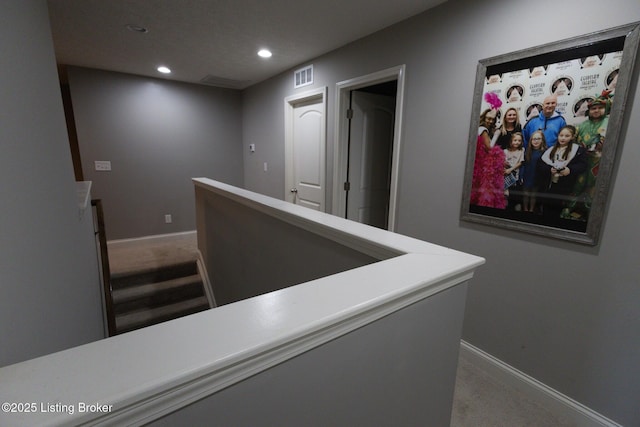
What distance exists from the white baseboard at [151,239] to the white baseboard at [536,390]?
402cm

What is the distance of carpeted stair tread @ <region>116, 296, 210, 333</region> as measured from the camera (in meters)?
2.76

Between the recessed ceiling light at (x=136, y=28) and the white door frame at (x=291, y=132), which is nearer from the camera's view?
the recessed ceiling light at (x=136, y=28)

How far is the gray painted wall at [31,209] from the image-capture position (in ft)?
2.13

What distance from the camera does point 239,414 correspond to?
0.55m

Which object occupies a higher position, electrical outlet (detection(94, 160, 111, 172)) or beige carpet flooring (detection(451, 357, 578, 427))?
electrical outlet (detection(94, 160, 111, 172))

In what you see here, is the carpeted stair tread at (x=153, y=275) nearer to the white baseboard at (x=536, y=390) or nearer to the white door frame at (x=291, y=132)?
the white door frame at (x=291, y=132)

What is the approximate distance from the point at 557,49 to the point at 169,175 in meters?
4.44

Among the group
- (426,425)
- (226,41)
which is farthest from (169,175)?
(426,425)

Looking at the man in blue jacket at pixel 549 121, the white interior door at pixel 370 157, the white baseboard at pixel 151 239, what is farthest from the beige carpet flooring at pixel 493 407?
the white baseboard at pixel 151 239

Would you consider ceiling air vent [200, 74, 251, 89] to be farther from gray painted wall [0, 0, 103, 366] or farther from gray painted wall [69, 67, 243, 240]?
gray painted wall [0, 0, 103, 366]

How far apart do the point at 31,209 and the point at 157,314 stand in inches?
97.4

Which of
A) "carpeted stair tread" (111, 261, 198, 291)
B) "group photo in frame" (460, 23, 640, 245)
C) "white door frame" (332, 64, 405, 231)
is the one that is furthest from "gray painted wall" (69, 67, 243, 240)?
"group photo in frame" (460, 23, 640, 245)

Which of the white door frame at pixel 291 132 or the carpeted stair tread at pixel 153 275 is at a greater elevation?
the white door frame at pixel 291 132

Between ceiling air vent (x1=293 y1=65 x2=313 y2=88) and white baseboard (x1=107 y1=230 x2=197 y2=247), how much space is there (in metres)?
2.79
